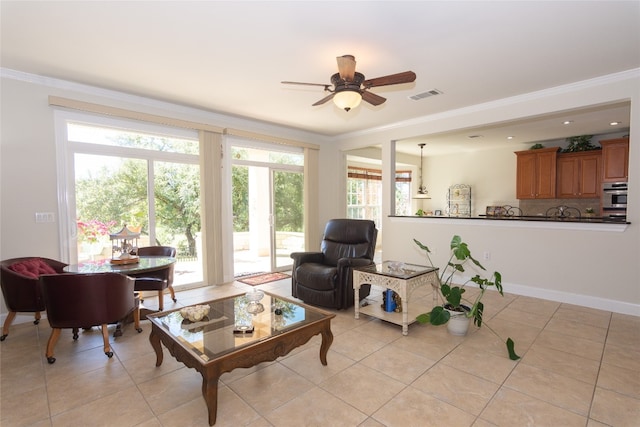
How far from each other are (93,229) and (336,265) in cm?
303

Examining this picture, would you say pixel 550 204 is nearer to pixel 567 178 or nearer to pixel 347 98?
pixel 567 178

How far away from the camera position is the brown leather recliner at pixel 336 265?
11.6 feet

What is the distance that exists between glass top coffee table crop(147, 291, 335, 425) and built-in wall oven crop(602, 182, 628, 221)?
6658 mm

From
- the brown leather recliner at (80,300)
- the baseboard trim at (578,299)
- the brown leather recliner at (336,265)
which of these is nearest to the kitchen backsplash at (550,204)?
the baseboard trim at (578,299)

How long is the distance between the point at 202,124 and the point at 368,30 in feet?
9.65

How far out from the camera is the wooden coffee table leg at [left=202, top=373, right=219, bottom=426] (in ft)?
5.64

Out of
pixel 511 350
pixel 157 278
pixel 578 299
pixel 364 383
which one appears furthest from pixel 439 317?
pixel 157 278

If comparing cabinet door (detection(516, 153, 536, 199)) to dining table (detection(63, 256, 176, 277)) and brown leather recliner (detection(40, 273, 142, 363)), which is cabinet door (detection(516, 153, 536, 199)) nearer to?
dining table (detection(63, 256, 176, 277))

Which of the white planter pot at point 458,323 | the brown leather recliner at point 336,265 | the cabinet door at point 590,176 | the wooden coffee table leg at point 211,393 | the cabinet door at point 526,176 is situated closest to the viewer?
the wooden coffee table leg at point 211,393

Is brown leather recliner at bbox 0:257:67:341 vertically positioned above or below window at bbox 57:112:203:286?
below

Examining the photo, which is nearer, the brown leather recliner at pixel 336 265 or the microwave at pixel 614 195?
the brown leather recliner at pixel 336 265

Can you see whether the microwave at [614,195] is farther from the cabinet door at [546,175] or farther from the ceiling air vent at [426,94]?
the ceiling air vent at [426,94]

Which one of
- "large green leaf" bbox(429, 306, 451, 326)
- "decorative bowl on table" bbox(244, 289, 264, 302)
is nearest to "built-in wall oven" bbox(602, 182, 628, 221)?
"large green leaf" bbox(429, 306, 451, 326)

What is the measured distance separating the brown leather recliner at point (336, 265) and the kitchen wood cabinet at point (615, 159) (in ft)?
17.0
